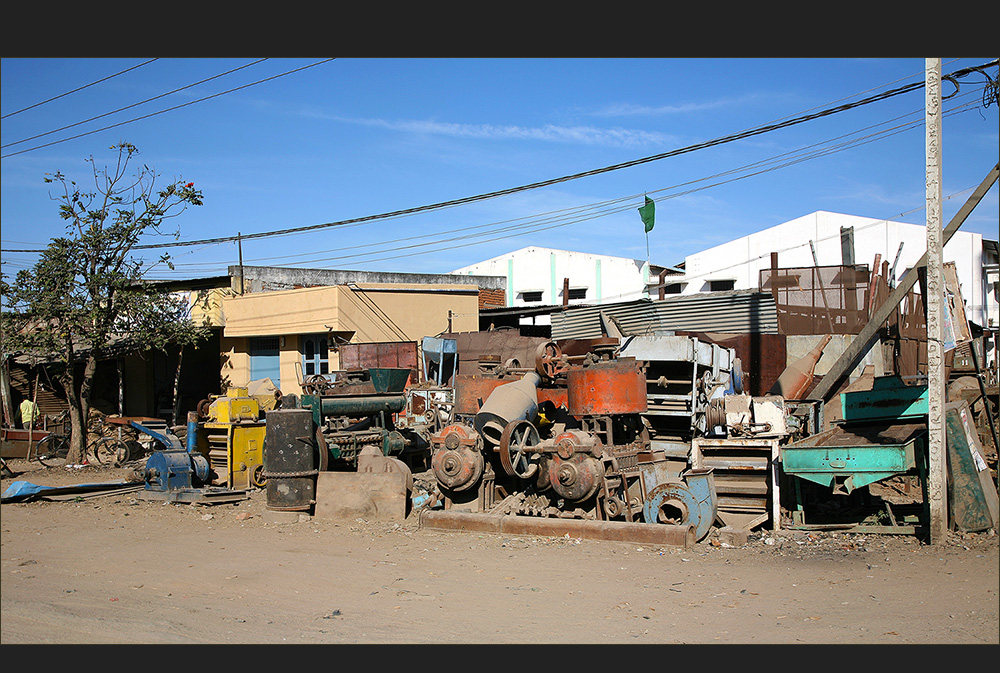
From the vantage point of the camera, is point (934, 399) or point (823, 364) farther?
point (823, 364)

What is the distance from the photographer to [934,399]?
7910 mm

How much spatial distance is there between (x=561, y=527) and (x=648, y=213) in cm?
1498

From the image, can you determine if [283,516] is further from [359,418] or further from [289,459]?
[359,418]

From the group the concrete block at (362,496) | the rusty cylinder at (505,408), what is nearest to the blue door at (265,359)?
the concrete block at (362,496)

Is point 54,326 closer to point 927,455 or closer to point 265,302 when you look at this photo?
point 265,302

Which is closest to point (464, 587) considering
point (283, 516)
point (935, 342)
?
point (283, 516)

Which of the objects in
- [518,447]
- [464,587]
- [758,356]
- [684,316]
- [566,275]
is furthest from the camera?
[566,275]

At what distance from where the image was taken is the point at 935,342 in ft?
25.9

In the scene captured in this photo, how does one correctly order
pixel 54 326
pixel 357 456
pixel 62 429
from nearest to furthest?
pixel 357 456
pixel 54 326
pixel 62 429

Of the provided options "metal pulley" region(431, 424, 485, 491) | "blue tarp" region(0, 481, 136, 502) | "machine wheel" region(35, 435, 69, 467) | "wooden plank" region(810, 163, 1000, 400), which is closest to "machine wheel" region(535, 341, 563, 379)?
"metal pulley" region(431, 424, 485, 491)

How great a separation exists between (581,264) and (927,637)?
1232 inches

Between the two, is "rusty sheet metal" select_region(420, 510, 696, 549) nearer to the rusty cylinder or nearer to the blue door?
the rusty cylinder

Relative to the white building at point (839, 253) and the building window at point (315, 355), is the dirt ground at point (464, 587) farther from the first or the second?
the white building at point (839, 253)

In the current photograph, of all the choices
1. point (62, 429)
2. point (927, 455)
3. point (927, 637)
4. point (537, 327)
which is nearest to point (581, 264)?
point (537, 327)
